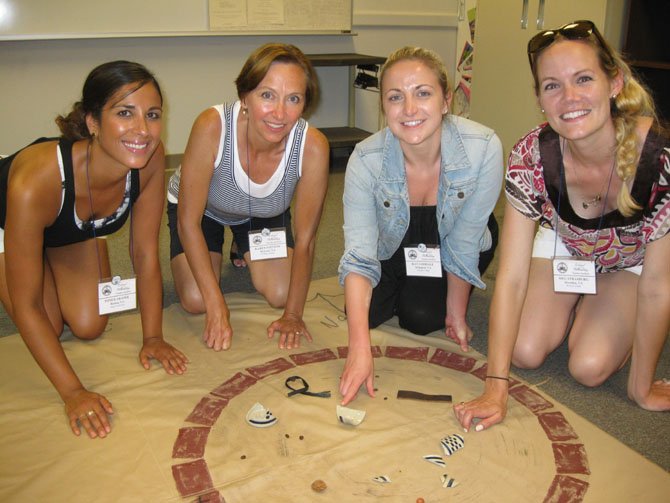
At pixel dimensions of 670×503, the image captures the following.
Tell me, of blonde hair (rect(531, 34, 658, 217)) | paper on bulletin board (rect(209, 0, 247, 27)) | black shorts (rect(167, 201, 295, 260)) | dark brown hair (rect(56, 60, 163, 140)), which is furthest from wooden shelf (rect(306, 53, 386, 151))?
blonde hair (rect(531, 34, 658, 217))

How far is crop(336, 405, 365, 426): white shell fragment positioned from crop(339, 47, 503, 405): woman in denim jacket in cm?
5

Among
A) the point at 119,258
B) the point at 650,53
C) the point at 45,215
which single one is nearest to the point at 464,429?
the point at 45,215

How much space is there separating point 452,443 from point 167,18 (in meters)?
3.73

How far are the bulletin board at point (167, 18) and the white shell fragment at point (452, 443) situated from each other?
3.64 m

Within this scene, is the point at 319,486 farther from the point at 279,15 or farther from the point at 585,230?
the point at 279,15

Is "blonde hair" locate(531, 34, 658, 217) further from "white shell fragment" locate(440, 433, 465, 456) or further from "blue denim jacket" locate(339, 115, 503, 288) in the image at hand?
"white shell fragment" locate(440, 433, 465, 456)

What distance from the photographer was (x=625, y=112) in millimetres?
1623

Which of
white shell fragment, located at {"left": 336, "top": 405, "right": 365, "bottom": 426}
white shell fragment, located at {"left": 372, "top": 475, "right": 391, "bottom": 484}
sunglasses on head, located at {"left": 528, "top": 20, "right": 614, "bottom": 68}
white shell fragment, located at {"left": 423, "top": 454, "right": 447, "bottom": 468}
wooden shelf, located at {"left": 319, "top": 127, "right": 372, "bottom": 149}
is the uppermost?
sunglasses on head, located at {"left": 528, "top": 20, "right": 614, "bottom": 68}

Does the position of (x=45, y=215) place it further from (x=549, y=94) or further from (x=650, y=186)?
(x=650, y=186)

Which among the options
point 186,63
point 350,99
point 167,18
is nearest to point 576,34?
point 167,18

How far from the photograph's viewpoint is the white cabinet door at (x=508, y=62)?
3852 millimetres

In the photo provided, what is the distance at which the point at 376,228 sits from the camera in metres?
2.01

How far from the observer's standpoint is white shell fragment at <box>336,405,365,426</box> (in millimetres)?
1717

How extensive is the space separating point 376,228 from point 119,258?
158 cm
